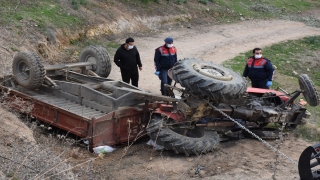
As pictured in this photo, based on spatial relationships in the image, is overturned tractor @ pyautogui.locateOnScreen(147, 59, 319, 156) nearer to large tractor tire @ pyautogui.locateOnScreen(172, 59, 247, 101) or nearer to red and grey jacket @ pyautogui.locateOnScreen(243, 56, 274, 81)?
large tractor tire @ pyautogui.locateOnScreen(172, 59, 247, 101)

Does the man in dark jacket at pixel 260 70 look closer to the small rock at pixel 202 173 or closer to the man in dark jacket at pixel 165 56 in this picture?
the man in dark jacket at pixel 165 56

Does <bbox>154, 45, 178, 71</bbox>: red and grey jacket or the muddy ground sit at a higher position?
<bbox>154, 45, 178, 71</bbox>: red and grey jacket

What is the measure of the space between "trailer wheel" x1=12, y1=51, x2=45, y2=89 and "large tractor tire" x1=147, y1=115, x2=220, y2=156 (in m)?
2.36

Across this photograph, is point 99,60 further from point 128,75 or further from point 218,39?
point 218,39

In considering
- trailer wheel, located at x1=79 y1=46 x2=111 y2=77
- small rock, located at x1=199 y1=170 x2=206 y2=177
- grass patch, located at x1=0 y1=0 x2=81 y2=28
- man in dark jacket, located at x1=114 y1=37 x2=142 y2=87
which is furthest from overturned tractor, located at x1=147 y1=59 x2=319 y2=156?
grass patch, located at x1=0 y1=0 x2=81 y2=28

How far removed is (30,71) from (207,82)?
3526 mm

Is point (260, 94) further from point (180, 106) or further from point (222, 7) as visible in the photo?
point (222, 7)

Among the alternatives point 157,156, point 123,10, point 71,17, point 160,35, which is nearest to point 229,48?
point 160,35

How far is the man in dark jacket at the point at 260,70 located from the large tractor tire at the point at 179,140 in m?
2.46

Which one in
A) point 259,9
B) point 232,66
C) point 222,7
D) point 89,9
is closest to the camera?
point 232,66

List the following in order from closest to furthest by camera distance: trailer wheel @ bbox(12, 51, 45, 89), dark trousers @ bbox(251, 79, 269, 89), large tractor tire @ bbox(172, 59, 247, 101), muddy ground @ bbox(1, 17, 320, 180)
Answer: muddy ground @ bbox(1, 17, 320, 180)
large tractor tire @ bbox(172, 59, 247, 101)
trailer wheel @ bbox(12, 51, 45, 89)
dark trousers @ bbox(251, 79, 269, 89)

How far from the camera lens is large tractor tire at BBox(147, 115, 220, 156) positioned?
7445mm

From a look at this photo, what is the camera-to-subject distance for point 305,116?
8.54m

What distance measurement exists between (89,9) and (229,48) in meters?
5.57
